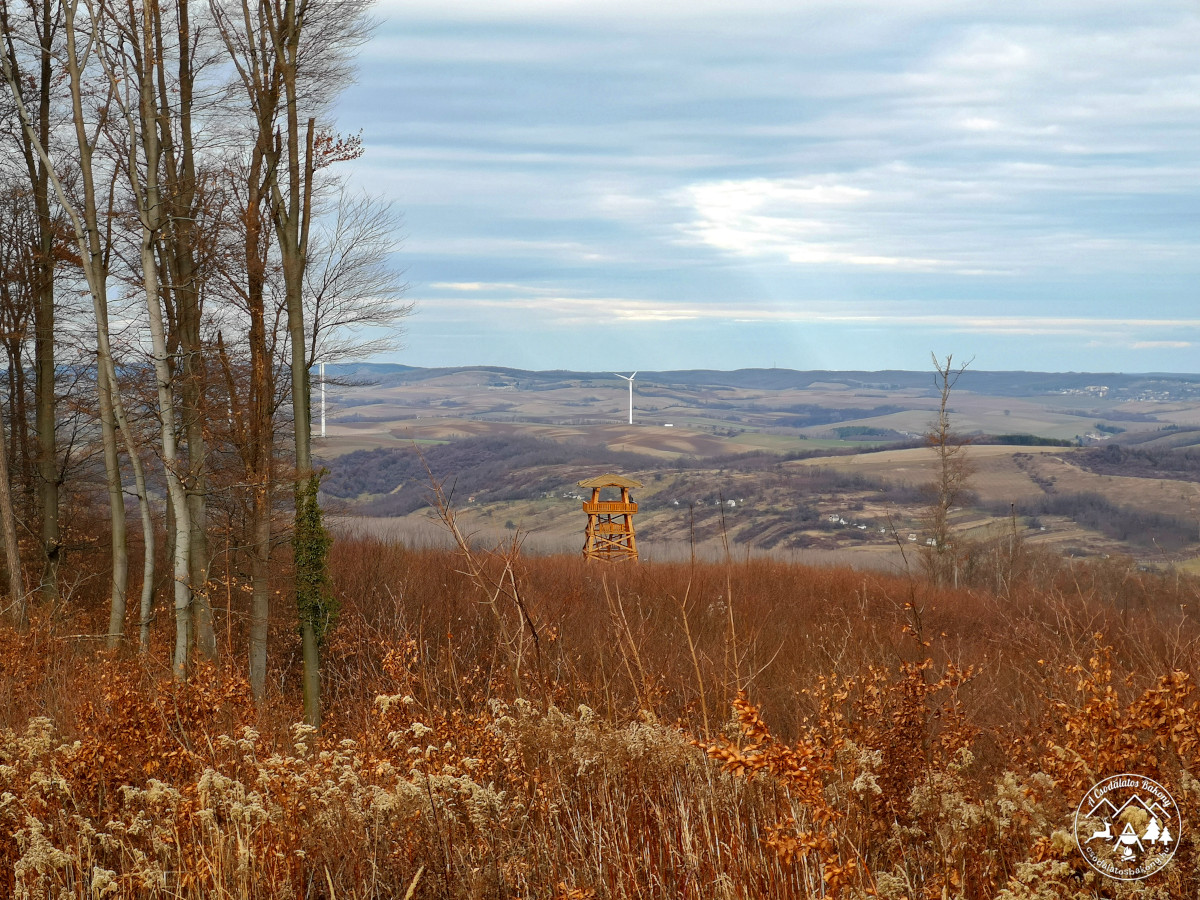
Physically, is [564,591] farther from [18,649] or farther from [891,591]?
[18,649]

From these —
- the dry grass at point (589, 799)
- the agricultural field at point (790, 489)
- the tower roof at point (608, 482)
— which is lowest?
the agricultural field at point (790, 489)

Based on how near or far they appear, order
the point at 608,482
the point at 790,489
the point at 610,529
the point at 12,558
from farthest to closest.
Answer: the point at 790,489 → the point at 608,482 → the point at 610,529 → the point at 12,558

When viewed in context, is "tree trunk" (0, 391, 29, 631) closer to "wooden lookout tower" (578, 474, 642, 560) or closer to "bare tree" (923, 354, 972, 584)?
"wooden lookout tower" (578, 474, 642, 560)

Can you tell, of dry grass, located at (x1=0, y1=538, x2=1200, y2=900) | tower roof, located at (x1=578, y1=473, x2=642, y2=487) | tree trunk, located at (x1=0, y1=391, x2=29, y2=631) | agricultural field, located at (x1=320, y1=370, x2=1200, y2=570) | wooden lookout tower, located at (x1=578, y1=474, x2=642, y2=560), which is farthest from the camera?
agricultural field, located at (x1=320, y1=370, x2=1200, y2=570)

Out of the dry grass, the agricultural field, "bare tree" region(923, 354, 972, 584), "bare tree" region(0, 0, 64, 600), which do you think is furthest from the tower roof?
the agricultural field

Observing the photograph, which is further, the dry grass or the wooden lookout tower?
the wooden lookout tower

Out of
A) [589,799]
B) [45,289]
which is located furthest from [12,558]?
[589,799]

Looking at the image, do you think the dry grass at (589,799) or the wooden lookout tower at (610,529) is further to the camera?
the wooden lookout tower at (610,529)

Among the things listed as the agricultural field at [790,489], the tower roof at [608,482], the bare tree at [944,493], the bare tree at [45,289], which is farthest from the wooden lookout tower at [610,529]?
the agricultural field at [790,489]

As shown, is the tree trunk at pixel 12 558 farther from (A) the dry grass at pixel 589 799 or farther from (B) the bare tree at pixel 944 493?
(B) the bare tree at pixel 944 493

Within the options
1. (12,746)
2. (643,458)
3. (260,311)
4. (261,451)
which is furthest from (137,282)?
(643,458)

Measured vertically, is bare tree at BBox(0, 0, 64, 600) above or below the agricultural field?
above

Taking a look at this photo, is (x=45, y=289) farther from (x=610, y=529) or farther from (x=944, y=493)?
(x=944, y=493)

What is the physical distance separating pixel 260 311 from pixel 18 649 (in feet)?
22.7
